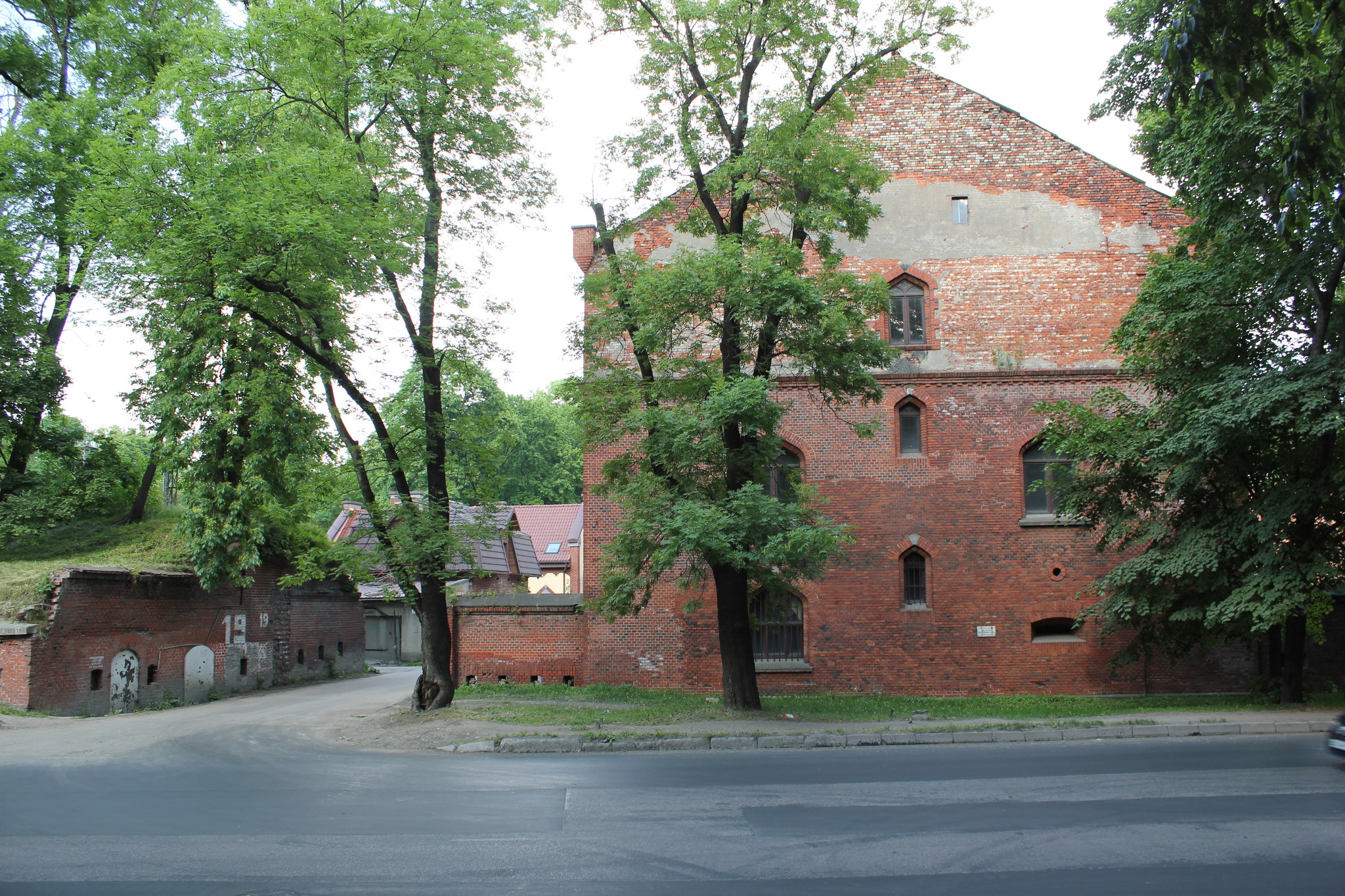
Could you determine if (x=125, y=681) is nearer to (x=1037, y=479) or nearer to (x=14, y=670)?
(x=14, y=670)

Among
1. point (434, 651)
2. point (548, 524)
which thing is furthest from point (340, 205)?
point (548, 524)

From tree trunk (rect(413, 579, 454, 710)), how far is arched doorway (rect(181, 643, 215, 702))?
8.32 metres

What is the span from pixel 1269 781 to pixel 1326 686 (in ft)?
36.1

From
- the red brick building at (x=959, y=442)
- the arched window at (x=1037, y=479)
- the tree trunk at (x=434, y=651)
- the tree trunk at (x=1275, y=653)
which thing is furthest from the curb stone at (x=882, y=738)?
the arched window at (x=1037, y=479)

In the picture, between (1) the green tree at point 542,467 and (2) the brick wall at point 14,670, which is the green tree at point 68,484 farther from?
(1) the green tree at point 542,467

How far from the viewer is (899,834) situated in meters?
6.84

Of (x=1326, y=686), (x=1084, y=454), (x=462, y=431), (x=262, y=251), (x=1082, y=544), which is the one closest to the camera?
(x=262, y=251)

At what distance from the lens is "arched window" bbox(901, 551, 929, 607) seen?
19016 millimetres

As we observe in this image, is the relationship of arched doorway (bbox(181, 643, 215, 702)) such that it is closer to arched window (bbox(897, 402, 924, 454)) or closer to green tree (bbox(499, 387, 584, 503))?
arched window (bbox(897, 402, 924, 454))

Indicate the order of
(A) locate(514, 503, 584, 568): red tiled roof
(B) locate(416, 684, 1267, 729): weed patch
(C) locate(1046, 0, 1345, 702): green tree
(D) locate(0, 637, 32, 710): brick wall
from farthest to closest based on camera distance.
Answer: (A) locate(514, 503, 584, 568): red tiled roof
(D) locate(0, 637, 32, 710): brick wall
(B) locate(416, 684, 1267, 729): weed patch
(C) locate(1046, 0, 1345, 702): green tree

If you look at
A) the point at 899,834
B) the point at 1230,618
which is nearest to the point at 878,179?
the point at 1230,618

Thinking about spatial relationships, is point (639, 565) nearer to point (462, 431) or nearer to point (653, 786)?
point (462, 431)

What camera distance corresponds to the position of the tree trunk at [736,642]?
48.2ft

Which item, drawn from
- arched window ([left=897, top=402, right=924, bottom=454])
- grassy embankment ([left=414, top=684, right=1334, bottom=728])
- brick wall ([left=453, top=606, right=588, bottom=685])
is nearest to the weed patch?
grassy embankment ([left=414, top=684, right=1334, bottom=728])
